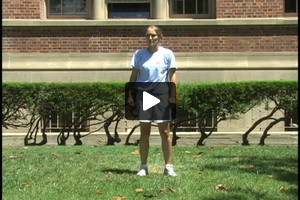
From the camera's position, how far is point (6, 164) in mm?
6637

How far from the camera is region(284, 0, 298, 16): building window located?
12147mm

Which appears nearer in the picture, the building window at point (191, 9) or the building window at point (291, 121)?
the building window at point (291, 121)

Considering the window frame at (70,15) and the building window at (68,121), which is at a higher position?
the window frame at (70,15)

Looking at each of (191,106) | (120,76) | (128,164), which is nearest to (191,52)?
(120,76)

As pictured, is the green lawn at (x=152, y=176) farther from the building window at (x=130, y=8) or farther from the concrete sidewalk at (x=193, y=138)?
the building window at (x=130, y=8)

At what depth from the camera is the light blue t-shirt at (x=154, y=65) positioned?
5.36 metres

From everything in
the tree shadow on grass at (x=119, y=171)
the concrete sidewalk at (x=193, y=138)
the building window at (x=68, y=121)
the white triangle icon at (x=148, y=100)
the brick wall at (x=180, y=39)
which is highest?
the brick wall at (x=180, y=39)

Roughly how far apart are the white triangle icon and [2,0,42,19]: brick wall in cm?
739

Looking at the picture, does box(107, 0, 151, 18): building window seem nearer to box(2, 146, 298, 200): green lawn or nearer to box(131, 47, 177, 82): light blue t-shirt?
box(2, 146, 298, 200): green lawn

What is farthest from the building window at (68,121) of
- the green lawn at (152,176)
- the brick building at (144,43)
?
the green lawn at (152,176)

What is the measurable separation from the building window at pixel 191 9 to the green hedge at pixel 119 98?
3288 millimetres

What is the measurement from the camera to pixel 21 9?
11.9 meters

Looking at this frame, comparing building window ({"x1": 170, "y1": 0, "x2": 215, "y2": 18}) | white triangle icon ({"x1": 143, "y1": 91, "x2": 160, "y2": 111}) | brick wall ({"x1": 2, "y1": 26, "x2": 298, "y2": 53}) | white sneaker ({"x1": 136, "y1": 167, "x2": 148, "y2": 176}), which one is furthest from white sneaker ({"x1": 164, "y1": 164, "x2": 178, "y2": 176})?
building window ({"x1": 170, "y1": 0, "x2": 215, "y2": 18})
